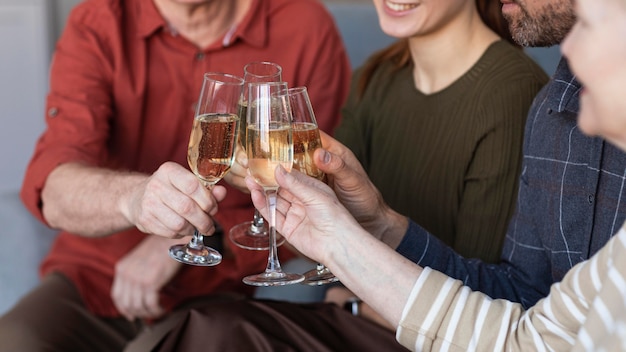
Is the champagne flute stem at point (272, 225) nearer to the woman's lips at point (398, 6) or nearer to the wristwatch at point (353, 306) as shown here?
the wristwatch at point (353, 306)

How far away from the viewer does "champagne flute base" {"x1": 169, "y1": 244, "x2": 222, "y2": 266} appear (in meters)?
1.50

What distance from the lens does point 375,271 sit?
49.6 inches

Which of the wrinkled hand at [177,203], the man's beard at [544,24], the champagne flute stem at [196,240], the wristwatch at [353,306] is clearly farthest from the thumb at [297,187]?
the wristwatch at [353,306]

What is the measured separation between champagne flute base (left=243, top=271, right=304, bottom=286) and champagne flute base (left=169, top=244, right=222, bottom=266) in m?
0.09

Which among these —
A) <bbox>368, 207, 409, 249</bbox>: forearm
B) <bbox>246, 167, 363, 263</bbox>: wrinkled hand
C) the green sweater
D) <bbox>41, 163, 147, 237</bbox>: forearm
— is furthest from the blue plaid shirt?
<bbox>41, 163, 147, 237</bbox>: forearm

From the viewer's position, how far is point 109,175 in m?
1.79

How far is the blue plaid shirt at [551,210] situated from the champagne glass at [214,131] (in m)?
0.41

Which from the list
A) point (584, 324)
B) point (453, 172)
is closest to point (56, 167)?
point (453, 172)

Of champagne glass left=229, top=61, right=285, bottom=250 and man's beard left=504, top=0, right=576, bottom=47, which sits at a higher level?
man's beard left=504, top=0, right=576, bottom=47

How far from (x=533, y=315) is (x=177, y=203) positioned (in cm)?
61

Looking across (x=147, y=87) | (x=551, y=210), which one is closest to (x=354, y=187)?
(x=551, y=210)

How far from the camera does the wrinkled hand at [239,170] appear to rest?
1.56 meters

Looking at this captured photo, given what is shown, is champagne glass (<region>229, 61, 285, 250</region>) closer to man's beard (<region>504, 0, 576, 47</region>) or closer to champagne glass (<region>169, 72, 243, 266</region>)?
champagne glass (<region>169, 72, 243, 266</region>)

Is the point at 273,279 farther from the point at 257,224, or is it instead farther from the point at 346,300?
the point at 346,300
